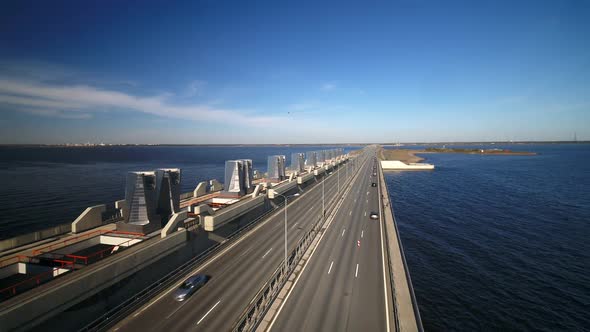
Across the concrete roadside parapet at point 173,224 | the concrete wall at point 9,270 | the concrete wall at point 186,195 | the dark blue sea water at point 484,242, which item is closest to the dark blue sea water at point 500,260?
the dark blue sea water at point 484,242

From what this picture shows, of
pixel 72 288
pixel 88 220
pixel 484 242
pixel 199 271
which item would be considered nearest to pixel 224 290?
pixel 199 271

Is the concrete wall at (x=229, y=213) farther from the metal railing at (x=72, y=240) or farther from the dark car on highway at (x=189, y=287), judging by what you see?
the dark car on highway at (x=189, y=287)

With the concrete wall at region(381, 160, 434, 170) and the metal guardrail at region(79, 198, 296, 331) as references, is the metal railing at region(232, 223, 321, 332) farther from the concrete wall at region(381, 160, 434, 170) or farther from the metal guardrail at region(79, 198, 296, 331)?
the concrete wall at region(381, 160, 434, 170)

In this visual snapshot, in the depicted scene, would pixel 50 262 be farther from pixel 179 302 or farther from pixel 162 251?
pixel 179 302

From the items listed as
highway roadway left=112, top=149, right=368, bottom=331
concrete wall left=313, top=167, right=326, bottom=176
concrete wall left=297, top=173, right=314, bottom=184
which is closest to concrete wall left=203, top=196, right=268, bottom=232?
highway roadway left=112, top=149, right=368, bottom=331

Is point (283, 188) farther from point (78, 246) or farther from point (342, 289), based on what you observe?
point (78, 246)
